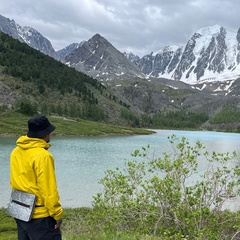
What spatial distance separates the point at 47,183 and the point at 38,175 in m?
0.30

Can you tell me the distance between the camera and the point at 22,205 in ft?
27.5

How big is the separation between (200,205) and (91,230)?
5.43 meters

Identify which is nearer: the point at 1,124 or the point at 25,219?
the point at 25,219

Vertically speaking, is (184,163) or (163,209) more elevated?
(184,163)

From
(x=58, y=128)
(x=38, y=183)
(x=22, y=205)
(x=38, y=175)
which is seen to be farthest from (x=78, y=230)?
(x=58, y=128)

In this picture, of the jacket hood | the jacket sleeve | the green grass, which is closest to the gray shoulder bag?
the jacket sleeve

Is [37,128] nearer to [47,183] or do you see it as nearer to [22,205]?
[47,183]

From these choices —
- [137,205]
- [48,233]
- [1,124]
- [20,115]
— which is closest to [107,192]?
[137,205]

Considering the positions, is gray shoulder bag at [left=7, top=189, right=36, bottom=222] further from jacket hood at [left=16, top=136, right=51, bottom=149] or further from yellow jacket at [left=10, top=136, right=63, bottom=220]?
jacket hood at [left=16, top=136, right=51, bottom=149]

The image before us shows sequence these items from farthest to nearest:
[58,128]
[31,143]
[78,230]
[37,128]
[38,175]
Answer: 1. [58,128]
2. [78,230]
3. [37,128]
4. [31,143]
5. [38,175]

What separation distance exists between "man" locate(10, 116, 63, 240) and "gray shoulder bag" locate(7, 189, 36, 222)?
0.36 ft

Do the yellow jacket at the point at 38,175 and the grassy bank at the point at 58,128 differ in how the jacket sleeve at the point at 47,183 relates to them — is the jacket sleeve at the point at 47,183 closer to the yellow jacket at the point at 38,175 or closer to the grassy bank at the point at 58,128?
the yellow jacket at the point at 38,175

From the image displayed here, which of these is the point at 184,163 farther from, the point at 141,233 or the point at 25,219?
the point at 25,219

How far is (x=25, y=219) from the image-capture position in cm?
821
